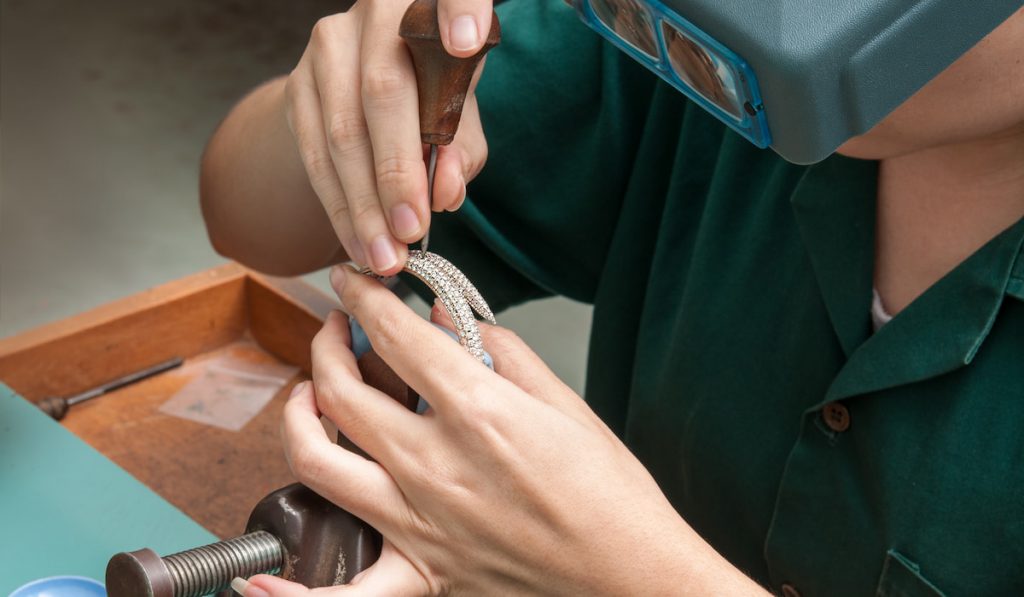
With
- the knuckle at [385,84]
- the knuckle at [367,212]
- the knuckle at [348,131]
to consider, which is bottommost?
the knuckle at [367,212]

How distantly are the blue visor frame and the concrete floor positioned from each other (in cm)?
129

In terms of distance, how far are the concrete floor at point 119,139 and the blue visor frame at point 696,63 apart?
1291 millimetres

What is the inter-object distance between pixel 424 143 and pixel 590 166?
33 cm

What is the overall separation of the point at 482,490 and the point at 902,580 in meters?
0.34

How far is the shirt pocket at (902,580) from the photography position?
73 cm

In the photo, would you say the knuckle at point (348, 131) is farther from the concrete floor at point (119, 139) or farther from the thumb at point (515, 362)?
the concrete floor at point (119, 139)

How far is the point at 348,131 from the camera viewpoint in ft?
2.29

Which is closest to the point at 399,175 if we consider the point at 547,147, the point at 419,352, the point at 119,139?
the point at 419,352

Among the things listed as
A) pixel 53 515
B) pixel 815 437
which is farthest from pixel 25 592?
pixel 815 437

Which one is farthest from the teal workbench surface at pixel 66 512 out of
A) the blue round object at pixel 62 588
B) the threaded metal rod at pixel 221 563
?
the threaded metal rod at pixel 221 563

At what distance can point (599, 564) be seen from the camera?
583 mm

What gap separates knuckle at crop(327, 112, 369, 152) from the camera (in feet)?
2.28

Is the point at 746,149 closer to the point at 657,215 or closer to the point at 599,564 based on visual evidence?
the point at 657,215

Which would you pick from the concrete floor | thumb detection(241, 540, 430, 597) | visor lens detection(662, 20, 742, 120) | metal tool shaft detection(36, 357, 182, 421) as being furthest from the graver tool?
the concrete floor
